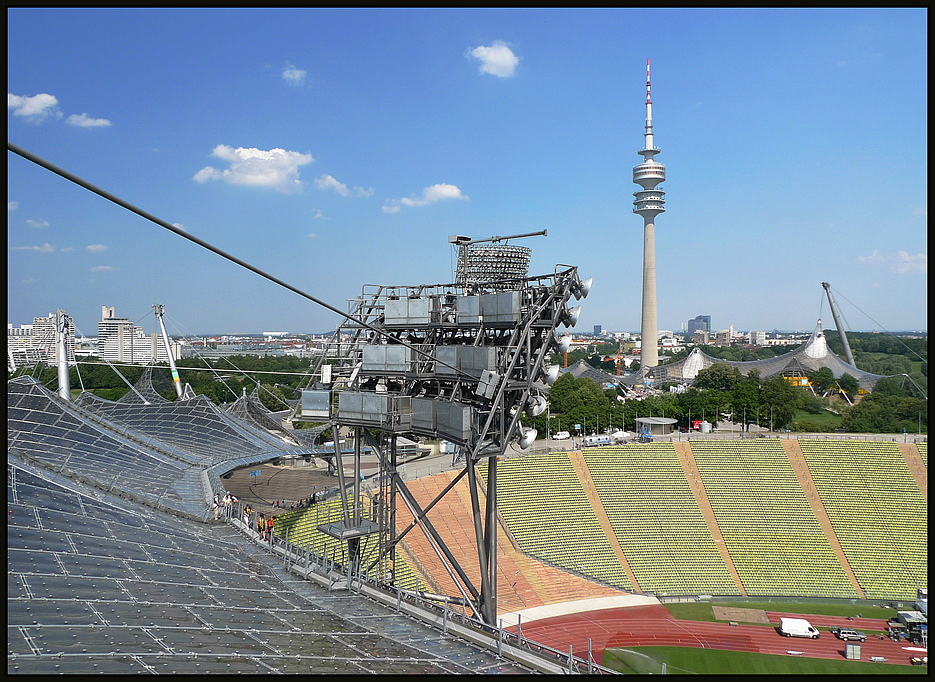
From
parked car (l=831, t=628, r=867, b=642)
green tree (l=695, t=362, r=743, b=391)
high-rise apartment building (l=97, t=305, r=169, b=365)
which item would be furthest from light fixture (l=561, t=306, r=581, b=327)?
high-rise apartment building (l=97, t=305, r=169, b=365)

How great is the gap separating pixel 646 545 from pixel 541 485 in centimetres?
856

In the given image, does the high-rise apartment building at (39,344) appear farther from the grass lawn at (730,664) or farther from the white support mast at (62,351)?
the grass lawn at (730,664)

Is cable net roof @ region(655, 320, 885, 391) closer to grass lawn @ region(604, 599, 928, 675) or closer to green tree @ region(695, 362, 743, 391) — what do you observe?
green tree @ region(695, 362, 743, 391)

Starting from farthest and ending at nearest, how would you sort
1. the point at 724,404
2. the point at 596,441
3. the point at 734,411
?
1. the point at 724,404
2. the point at 734,411
3. the point at 596,441

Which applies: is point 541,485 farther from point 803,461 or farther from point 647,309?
point 647,309

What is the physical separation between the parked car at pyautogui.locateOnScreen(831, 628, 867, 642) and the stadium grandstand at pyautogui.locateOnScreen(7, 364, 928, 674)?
560 cm

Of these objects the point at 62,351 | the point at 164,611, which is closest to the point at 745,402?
the point at 62,351

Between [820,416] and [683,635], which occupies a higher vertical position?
[820,416]

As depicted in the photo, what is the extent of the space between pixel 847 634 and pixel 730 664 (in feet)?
24.7

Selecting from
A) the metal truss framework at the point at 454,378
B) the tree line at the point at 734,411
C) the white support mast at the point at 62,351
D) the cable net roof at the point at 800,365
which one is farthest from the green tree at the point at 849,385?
the white support mast at the point at 62,351

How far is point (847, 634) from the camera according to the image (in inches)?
1313

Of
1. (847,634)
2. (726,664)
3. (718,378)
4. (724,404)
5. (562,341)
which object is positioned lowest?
(726,664)

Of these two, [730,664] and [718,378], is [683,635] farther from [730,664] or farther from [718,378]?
[718,378]

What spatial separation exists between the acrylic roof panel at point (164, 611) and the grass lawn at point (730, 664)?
19.7 metres
